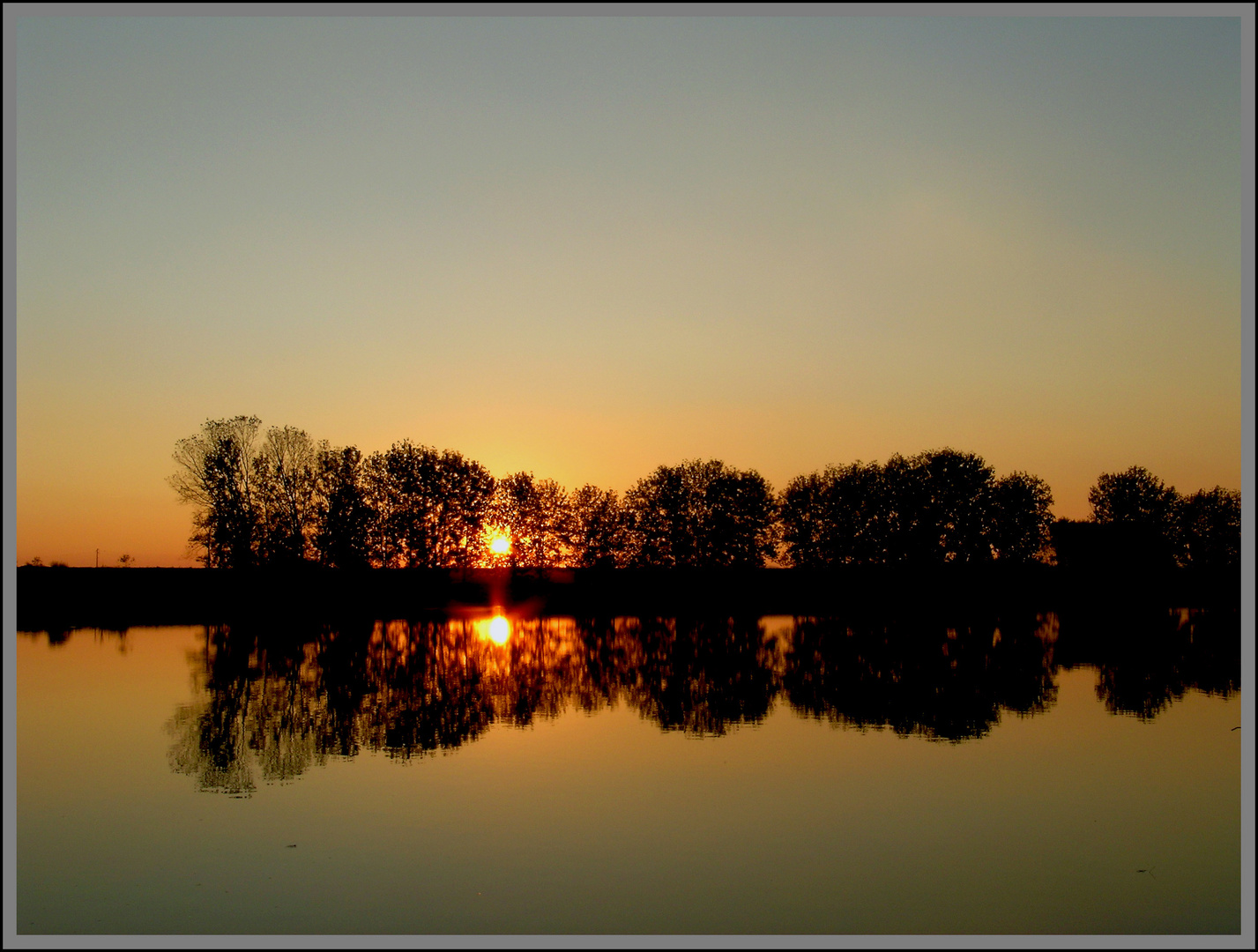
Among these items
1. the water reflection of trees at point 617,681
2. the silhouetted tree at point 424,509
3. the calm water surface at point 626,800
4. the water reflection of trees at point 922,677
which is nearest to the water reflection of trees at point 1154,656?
the water reflection of trees at point 617,681

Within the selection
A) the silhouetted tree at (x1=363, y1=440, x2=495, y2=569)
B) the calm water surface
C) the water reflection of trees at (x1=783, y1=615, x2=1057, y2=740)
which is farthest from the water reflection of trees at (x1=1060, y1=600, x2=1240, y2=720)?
the silhouetted tree at (x1=363, y1=440, x2=495, y2=569)

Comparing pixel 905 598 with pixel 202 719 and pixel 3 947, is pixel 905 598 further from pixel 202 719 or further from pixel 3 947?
pixel 3 947

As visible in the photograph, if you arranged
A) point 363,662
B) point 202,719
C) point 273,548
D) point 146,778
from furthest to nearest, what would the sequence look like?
1. point 273,548
2. point 363,662
3. point 202,719
4. point 146,778

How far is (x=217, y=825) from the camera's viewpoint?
1417 cm

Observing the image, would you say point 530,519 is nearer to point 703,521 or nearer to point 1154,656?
point 703,521

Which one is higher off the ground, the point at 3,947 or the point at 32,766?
the point at 3,947

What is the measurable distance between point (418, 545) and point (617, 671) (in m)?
64.7

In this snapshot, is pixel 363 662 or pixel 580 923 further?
pixel 363 662

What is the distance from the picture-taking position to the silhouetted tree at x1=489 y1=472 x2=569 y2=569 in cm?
10169

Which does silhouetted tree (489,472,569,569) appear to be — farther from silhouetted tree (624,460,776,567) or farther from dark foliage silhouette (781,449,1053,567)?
dark foliage silhouette (781,449,1053,567)

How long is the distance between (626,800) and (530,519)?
8831 cm

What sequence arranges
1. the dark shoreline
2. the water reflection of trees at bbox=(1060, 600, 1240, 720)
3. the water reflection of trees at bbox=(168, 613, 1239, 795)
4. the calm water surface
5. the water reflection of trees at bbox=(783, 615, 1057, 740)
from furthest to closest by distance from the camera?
the dark shoreline < the water reflection of trees at bbox=(1060, 600, 1240, 720) < the water reflection of trees at bbox=(783, 615, 1057, 740) < the water reflection of trees at bbox=(168, 613, 1239, 795) < the calm water surface

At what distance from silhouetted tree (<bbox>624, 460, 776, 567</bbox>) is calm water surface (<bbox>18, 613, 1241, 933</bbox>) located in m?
79.8

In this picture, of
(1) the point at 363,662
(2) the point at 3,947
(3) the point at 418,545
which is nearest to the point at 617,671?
(1) the point at 363,662
